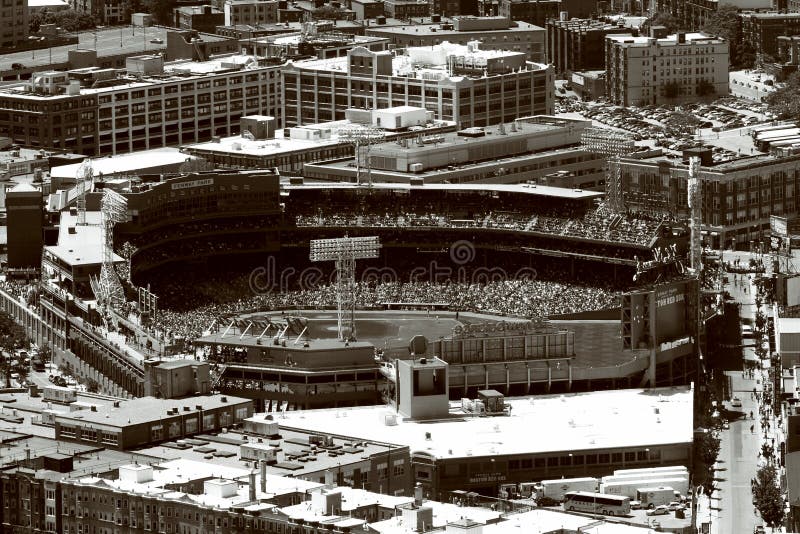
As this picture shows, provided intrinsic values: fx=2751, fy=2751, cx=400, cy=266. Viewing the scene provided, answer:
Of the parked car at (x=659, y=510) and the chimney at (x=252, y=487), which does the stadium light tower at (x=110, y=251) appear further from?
the chimney at (x=252, y=487)

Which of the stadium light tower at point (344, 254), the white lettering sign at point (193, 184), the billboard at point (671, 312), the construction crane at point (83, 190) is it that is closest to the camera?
the billboard at point (671, 312)

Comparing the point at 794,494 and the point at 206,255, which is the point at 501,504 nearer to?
the point at 794,494

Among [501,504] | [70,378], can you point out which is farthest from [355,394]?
[501,504]

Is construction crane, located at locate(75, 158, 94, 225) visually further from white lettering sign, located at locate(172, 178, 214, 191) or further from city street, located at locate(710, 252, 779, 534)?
city street, located at locate(710, 252, 779, 534)

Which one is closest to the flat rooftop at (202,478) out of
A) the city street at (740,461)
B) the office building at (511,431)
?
the office building at (511,431)

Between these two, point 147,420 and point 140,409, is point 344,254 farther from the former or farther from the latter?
point 147,420
